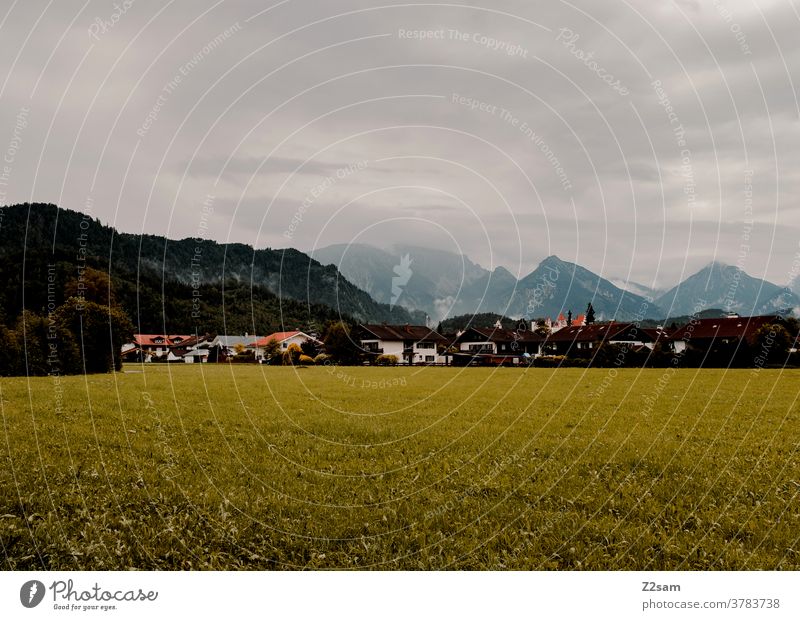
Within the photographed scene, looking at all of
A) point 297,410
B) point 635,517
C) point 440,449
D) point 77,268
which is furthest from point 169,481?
point 77,268

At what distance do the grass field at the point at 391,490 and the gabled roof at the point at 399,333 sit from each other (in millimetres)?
58140

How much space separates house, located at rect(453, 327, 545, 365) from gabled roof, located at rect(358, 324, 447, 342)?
379 cm

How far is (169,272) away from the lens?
827 inches

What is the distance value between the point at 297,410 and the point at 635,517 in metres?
13.8

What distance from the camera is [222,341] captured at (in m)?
39.6

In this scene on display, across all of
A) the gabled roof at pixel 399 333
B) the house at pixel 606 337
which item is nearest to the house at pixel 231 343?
the gabled roof at pixel 399 333

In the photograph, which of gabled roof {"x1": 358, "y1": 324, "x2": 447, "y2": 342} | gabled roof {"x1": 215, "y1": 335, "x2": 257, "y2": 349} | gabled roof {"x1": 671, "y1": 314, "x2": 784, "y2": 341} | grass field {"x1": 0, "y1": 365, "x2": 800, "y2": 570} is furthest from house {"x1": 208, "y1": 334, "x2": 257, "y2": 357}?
gabled roof {"x1": 671, "y1": 314, "x2": 784, "y2": 341}

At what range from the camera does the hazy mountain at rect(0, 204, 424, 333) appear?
19.4 m

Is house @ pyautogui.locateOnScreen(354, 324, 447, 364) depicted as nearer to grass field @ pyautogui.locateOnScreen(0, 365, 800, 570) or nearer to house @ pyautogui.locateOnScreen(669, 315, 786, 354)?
house @ pyautogui.locateOnScreen(669, 315, 786, 354)

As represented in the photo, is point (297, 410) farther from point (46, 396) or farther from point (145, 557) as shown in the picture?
point (145, 557)

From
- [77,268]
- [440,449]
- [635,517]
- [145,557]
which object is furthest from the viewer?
[77,268]

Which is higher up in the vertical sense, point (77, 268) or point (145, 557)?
point (77, 268)

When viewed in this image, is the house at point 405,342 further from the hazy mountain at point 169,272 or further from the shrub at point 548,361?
the hazy mountain at point 169,272

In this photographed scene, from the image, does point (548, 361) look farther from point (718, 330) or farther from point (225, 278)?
point (225, 278)
